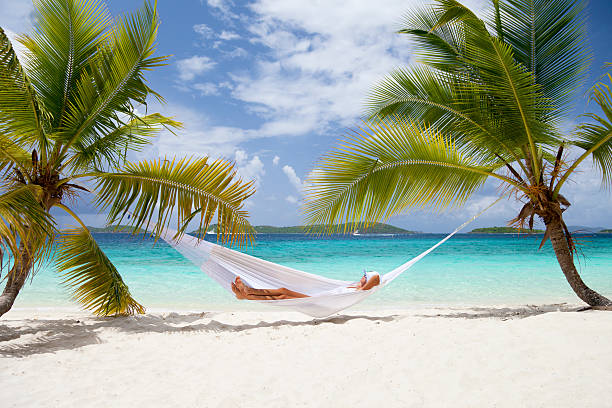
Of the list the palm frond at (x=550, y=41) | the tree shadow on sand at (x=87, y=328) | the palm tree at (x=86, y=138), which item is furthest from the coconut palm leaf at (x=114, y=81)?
the palm frond at (x=550, y=41)

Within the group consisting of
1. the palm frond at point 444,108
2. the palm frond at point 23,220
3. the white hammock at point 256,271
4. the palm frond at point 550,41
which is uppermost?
the palm frond at point 550,41

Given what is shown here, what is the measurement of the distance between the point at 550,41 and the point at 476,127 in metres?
1.11

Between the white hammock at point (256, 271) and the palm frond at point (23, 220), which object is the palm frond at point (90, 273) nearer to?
the white hammock at point (256, 271)

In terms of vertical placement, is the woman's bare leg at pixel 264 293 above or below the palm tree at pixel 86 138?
below

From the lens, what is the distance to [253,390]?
191 cm

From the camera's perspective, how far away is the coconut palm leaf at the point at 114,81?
281cm

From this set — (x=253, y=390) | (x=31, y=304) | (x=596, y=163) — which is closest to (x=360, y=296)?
(x=253, y=390)

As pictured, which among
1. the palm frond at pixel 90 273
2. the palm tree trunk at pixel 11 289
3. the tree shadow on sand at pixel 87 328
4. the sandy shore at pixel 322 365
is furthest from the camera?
the palm frond at pixel 90 273

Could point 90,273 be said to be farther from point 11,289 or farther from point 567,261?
point 567,261

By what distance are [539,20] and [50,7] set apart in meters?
3.96

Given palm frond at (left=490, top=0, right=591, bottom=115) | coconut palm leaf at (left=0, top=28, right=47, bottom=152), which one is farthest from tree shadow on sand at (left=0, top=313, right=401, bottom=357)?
palm frond at (left=490, top=0, right=591, bottom=115)

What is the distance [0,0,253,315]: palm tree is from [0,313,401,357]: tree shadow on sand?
1.05ft

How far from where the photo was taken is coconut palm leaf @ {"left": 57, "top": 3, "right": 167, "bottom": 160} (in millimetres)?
2814

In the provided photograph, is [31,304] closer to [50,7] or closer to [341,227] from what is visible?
[50,7]
